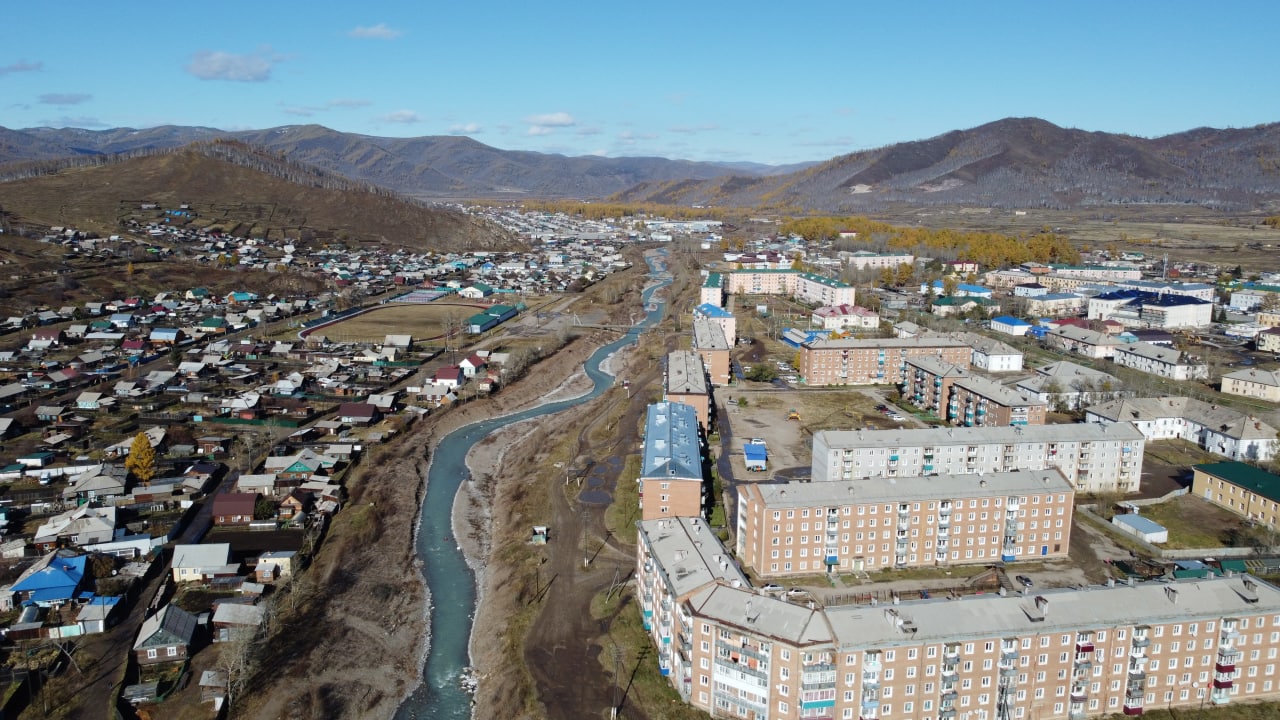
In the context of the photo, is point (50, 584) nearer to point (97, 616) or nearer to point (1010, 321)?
point (97, 616)

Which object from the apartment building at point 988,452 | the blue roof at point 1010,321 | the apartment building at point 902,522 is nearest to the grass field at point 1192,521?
the apartment building at point 988,452

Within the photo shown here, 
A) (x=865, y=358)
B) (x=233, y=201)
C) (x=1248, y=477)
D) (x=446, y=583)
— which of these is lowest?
(x=446, y=583)

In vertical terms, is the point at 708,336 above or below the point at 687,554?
above

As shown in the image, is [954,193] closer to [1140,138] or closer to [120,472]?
[1140,138]

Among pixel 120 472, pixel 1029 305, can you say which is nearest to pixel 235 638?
pixel 120 472

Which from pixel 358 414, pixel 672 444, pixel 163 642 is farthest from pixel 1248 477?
pixel 358 414

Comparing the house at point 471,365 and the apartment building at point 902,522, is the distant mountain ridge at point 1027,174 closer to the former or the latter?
the house at point 471,365

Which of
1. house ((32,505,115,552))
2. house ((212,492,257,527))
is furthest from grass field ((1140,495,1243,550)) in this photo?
house ((32,505,115,552))
